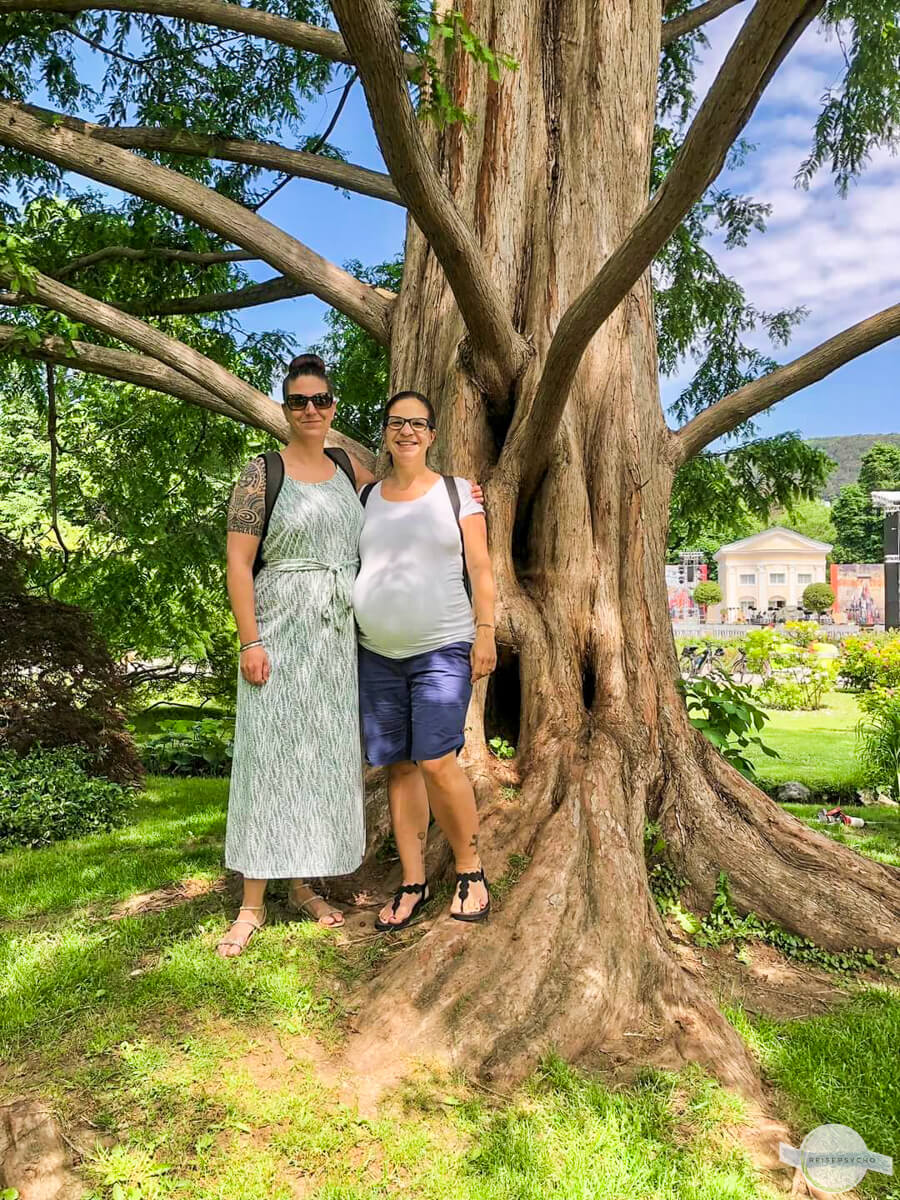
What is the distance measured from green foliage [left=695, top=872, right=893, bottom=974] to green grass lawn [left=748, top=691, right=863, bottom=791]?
4.99m

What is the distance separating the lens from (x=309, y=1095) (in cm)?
242

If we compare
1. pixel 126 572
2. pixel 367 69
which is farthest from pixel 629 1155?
pixel 126 572

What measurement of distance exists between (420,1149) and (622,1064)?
0.71 m

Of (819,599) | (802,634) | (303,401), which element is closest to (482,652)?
(303,401)

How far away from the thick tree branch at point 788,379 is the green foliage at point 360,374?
15.4 feet

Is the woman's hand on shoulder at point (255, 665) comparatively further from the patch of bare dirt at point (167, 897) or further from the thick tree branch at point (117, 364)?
the thick tree branch at point (117, 364)

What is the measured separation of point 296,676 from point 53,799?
3.41 meters

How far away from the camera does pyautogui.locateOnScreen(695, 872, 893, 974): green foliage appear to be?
138 inches

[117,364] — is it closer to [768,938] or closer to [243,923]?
[243,923]

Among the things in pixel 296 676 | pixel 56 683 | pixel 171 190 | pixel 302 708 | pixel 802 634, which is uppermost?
pixel 171 190

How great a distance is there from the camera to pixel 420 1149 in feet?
7.41

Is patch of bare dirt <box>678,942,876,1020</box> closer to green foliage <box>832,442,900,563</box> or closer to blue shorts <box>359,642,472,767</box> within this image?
blue shorts <box>359,642,472,767</box>

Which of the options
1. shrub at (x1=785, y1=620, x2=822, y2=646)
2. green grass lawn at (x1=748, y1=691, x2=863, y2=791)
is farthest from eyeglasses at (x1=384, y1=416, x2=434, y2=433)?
shrub at (x1=785, y1=620, x2=822, y2=646)

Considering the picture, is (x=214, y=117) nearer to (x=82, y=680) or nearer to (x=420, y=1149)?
(x=82, y=680)
